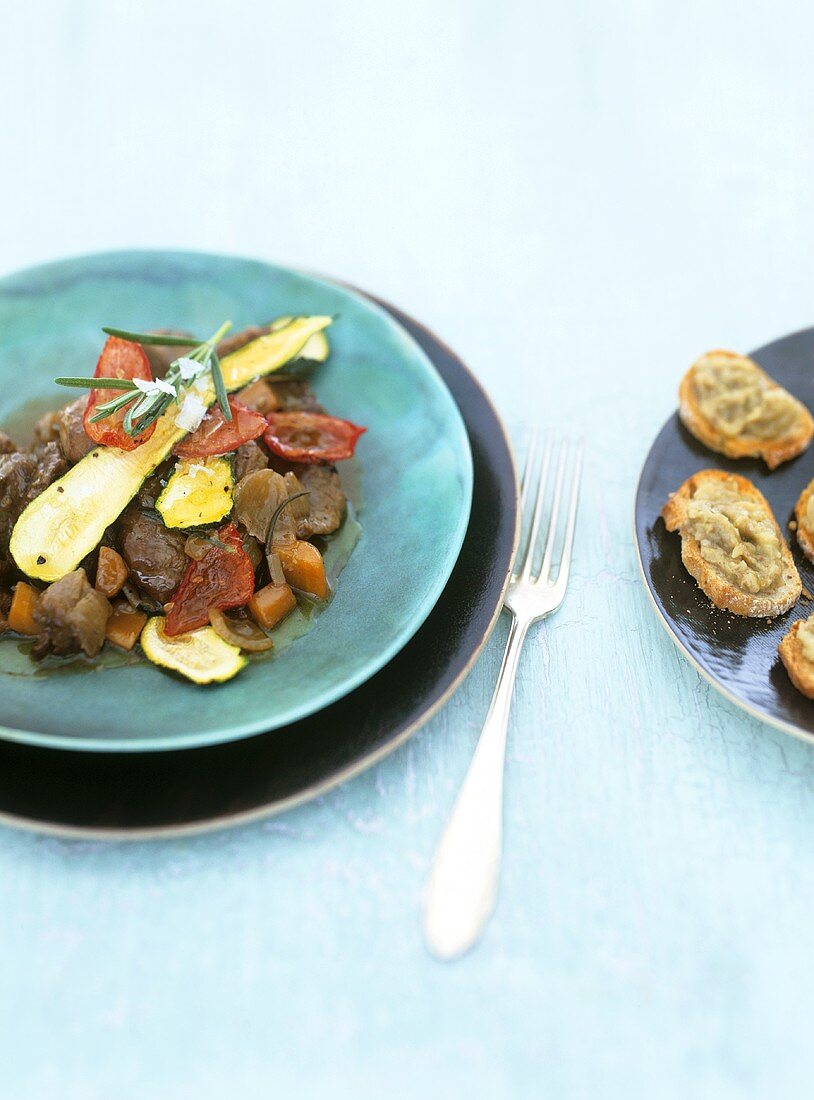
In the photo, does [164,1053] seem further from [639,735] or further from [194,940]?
[639,735]

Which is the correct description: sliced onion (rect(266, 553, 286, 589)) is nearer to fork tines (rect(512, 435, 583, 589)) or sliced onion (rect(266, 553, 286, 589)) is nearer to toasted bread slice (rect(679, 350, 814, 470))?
fork tines (rect(512, 435, 583, 589))

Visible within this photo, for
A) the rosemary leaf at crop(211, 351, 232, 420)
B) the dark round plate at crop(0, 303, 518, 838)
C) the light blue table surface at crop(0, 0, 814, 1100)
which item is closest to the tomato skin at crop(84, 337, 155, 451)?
the rosemary leaf at crop(211, 351, 232, 420)

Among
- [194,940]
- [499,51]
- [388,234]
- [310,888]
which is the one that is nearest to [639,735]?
[310,888]

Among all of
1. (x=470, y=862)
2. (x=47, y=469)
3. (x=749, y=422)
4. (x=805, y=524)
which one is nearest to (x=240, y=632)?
(x=47, y=469)

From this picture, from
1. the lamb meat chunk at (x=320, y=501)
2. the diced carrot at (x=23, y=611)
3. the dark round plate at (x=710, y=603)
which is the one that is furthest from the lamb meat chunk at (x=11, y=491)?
the dark round plate at (x=710, y=603)

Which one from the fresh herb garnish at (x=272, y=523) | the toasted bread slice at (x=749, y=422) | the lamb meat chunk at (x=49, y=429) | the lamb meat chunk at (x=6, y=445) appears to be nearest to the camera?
the fresh herb garnish at (x=272, y=523)

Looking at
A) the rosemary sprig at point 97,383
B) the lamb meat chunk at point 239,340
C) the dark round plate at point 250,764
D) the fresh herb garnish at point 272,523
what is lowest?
the dark round plate at point 250,764

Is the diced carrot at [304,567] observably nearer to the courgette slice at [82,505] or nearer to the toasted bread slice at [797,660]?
the courgette slice at [82,505]
